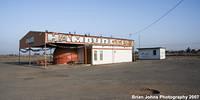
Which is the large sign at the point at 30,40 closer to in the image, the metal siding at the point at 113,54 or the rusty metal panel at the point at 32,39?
the rusty metal panel at the point at 32,39

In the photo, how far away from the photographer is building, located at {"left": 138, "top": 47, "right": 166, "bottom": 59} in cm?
5475

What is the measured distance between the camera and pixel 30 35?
34469 millimetres

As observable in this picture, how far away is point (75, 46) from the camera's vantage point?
35.7 m

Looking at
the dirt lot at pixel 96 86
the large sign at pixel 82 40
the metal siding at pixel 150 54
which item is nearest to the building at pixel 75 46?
the large sign at pixel 82 40

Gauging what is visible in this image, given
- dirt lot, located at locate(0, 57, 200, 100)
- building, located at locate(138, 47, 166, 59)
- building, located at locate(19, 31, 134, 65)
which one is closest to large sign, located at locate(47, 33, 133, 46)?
building, located at locate(19, 31, 134, 65)

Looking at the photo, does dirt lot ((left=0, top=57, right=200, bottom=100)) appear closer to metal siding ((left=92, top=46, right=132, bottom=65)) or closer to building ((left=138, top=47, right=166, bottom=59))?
metal siding ((left=92, top=46, right=132, bottom=65))

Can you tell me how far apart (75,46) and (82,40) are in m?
2.43

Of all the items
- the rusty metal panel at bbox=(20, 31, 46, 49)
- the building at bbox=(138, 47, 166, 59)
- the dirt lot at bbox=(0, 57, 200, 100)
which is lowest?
the dirt lot at bbox=(0, 57, 200, 100)

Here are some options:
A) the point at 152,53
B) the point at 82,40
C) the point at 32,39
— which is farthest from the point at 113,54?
the point at 152,53

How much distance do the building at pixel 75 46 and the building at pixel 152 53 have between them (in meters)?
18.9

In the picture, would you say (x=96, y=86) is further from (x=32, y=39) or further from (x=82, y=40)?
(x=32, y=39)

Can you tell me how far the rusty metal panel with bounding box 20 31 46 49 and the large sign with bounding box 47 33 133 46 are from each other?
1341mm

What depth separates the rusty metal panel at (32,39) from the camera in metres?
29.4

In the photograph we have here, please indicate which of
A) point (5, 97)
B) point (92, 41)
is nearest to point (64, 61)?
point (92, 41)
